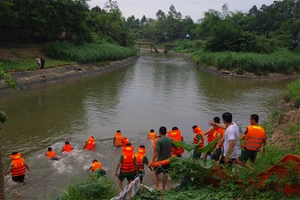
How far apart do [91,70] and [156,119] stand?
20.1 m

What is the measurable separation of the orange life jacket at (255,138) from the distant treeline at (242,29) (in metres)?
39.1

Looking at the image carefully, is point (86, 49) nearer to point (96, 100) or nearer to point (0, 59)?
point (0, 59)

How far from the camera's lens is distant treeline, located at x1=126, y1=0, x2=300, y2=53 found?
46.1m

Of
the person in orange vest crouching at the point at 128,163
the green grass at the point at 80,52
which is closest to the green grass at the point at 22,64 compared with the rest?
the green grass at the point at 80,52

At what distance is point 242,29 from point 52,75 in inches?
2145

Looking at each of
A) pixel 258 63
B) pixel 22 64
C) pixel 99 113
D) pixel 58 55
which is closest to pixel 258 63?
pixel 258 63

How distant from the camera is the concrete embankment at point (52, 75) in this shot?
80.0ft

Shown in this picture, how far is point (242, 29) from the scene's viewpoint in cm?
7025

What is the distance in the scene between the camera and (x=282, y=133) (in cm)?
1116

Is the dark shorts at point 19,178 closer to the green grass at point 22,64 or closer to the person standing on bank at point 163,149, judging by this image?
the person standing on bank at point 163,149

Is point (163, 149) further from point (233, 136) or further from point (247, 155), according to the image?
point (247, 155)

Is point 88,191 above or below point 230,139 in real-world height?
below

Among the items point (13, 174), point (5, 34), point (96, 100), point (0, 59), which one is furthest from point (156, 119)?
point (5, 34)

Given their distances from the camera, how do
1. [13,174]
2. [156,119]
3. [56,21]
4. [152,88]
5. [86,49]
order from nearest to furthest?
[13,174] < [156,119] < [152,88] < [56,21] < [86,49]
